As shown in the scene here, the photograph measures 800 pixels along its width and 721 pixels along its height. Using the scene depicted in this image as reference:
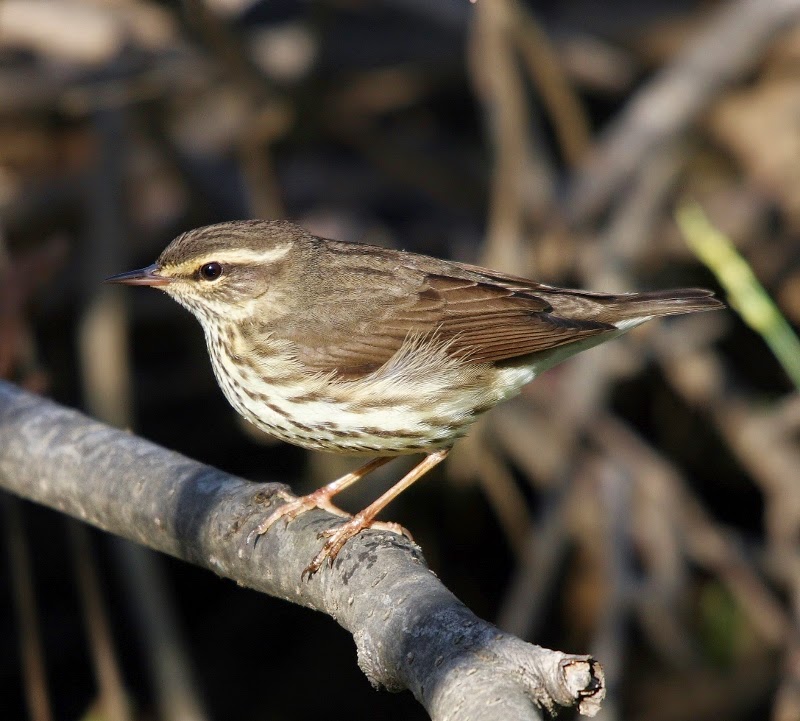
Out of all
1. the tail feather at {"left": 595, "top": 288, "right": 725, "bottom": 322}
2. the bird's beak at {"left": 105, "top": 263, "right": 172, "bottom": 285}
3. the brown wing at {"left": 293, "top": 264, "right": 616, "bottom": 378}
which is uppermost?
the bird's beak at {"left": 105, "top": 263, "right": 172, "bottom": 285}

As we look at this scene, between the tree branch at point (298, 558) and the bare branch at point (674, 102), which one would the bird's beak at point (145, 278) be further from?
the bare branch at point (674, 102)

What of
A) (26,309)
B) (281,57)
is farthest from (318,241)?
(281,57)

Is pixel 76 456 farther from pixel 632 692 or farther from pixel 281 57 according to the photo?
pixel 632 692

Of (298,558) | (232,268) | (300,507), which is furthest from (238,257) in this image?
(298,558)

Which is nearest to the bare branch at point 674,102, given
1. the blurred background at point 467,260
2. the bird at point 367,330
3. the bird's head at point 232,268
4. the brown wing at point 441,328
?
the blurred background at point 467,260

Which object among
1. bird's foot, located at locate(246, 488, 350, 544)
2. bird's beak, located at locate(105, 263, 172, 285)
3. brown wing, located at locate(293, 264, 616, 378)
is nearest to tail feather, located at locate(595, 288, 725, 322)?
brown wing, located at locate(293, 264, 616, 378)

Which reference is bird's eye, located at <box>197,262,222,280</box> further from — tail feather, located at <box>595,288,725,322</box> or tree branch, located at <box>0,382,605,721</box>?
tail feather, located at <box>595,288,725,322</box>

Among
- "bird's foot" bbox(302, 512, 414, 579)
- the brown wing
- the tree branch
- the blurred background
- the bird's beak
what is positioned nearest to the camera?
the tree branch

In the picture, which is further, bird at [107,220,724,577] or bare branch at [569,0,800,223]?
bare branch at [569,0,800,223]
